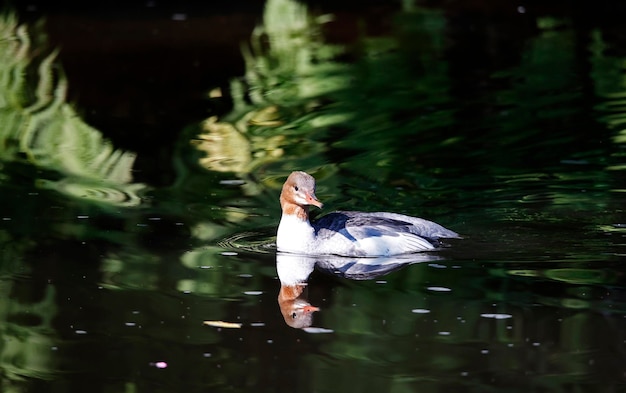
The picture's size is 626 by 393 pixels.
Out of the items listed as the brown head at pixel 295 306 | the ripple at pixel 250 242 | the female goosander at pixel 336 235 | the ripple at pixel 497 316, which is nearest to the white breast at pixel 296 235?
the female goosander at pixel 336 235

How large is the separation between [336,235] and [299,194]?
0.42 metres

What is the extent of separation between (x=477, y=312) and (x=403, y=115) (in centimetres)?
650

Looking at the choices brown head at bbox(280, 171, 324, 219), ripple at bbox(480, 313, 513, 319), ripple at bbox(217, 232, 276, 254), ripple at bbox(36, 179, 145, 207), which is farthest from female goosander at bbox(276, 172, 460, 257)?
ripple at bbox(36, 179, 145, 207)

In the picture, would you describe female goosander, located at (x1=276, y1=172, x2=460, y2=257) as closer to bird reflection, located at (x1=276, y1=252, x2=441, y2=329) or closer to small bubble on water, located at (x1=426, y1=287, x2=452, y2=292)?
bird reflection, located at (x1=276, y1=252, x2=441, y2=329)

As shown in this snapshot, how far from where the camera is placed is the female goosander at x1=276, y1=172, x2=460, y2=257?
9133 millimetres

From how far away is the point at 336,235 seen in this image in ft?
30.1

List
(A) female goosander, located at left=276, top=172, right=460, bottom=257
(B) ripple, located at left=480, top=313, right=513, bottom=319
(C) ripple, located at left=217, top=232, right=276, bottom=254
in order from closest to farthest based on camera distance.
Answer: (B) ripple, located at left=480, top=313, right=513, bottom=319 < (A) female goosander, located at left=276, top=172, right=460, bottom=257 < (C) ripple, located at left=217, top=232, right=276, bottom=254

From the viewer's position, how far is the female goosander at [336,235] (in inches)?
360

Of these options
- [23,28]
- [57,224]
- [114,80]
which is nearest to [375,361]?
[57,224]

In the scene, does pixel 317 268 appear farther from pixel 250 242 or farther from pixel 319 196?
pixel 319 196

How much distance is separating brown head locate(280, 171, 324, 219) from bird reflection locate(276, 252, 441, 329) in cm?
34

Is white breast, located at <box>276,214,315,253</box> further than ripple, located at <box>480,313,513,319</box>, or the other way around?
white breast, located at <box>276,214,315,253</box>

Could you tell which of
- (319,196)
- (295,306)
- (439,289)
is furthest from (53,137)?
(439,289)

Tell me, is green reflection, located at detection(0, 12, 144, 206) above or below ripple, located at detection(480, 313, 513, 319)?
below
